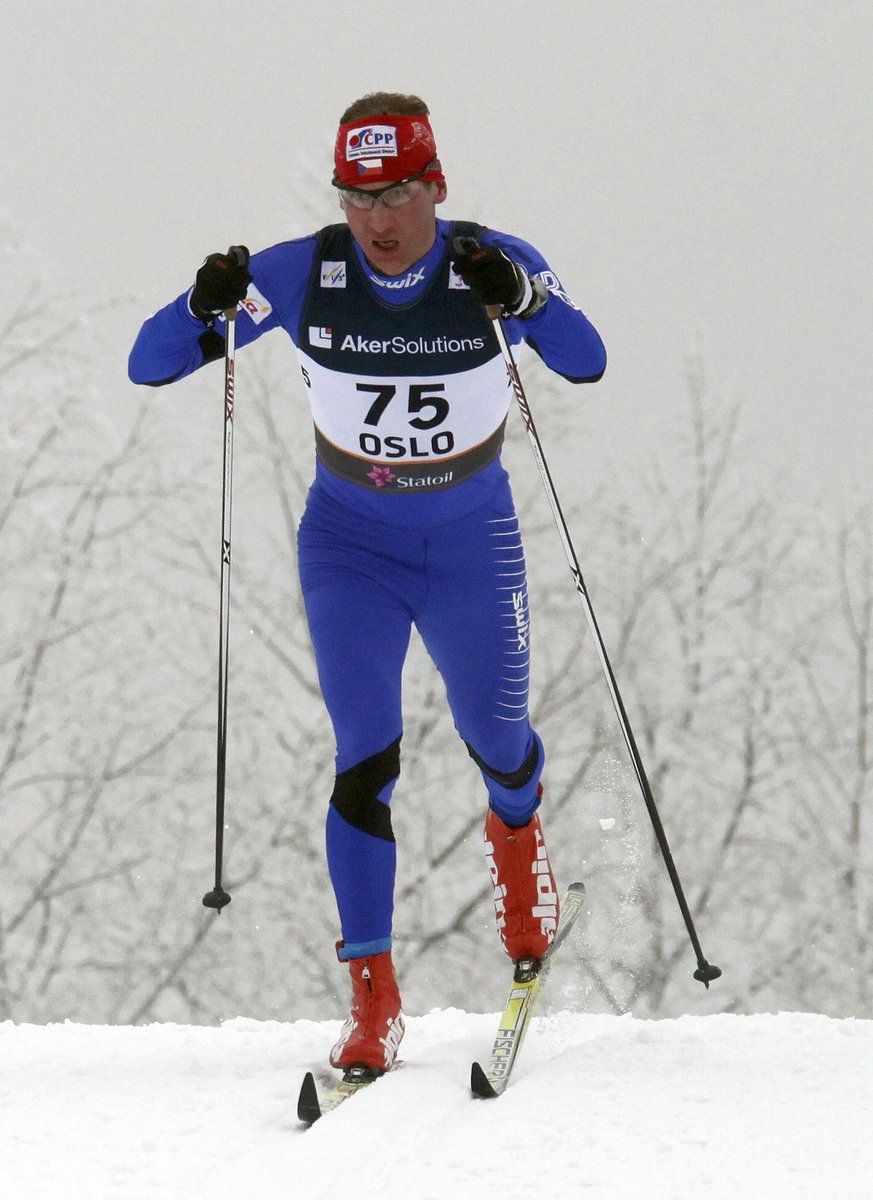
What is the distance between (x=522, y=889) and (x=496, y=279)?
2021mm

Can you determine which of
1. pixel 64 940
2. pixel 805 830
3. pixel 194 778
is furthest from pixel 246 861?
pixel 805 830

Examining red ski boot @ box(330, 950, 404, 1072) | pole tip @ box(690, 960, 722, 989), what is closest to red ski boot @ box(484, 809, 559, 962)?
red ski boot @ box(330, 950, 404, 1072)

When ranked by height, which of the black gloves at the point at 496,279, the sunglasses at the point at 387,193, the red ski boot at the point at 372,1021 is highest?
the sunglasses at the point at 387,193

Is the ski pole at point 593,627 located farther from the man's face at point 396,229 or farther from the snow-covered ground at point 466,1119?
the snow-covered ground at point 466,1119

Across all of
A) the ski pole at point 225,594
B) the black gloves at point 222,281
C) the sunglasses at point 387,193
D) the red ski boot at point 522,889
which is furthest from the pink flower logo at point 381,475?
the red ski boot at point 522,889

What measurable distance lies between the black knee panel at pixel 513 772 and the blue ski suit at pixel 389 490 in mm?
91

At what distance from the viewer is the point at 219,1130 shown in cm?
351

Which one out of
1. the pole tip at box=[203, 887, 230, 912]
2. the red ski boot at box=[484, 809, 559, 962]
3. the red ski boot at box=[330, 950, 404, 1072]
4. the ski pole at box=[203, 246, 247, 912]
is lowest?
the red ski boot at box=[330, 950, 404, 1072]

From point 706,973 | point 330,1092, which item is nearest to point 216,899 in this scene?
point 330,1092

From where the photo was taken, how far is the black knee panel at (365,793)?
12.8 ft

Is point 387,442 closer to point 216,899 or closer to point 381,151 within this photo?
point 381,151

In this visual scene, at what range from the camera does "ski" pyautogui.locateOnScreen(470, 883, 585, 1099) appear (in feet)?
11.8

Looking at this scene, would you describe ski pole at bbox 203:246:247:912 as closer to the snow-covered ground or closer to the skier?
the skier

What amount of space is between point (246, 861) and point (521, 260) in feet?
30.6
